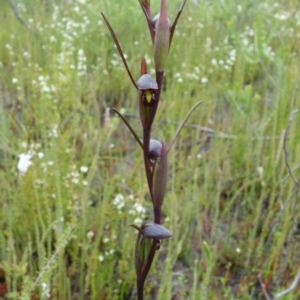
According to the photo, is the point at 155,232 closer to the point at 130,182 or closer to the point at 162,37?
the point at 162,37

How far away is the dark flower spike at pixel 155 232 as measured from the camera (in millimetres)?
696

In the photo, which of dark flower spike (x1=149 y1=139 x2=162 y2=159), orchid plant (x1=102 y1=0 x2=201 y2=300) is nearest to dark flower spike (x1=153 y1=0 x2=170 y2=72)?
orchid plant (x1=102 y1=0 x2=201 y2=300)

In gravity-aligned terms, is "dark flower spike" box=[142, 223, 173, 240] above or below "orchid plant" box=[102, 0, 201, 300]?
below

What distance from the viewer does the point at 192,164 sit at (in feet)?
5.78

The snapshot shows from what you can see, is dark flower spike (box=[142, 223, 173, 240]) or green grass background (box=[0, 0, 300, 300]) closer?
dark flower spike (box=[142, 223, 173, 240])

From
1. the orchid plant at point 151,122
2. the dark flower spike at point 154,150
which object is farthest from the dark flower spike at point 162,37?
the dark flower spike at point 154,150

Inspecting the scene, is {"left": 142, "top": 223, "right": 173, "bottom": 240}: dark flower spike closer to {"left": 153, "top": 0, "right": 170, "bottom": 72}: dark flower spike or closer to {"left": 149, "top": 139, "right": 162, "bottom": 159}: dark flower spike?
{"left": 149, "top": 139, "right": 162, "bottom": 159}: dark flower spike

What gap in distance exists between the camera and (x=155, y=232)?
27.7 inches

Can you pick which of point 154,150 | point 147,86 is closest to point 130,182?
point 154,150

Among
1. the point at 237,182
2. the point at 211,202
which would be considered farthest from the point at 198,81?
the point at 211,202

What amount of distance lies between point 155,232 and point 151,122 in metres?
0.20

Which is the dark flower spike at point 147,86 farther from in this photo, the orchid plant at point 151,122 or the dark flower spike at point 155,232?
the dark flower spike at point 155,232

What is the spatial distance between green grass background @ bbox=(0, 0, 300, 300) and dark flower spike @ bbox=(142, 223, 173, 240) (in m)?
0.24

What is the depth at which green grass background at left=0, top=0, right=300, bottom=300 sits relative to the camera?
1.27 m
